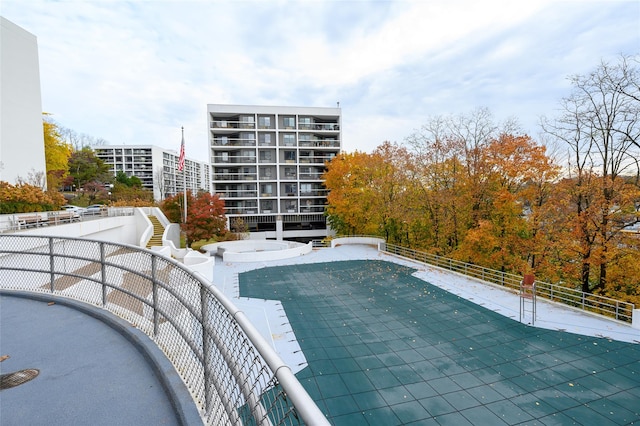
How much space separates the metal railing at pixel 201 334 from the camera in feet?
4.38

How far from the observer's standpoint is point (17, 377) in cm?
316

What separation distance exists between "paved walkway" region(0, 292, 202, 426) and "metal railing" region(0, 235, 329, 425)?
0.17m

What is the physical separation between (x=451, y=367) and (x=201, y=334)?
7.29 metres

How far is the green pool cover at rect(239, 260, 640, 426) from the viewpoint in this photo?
20.2ft

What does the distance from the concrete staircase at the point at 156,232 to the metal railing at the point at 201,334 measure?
1762 centimetres

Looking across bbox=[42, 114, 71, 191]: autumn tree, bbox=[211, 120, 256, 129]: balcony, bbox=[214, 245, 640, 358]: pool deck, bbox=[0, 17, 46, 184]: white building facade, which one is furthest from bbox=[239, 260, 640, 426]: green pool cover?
bbox=[42, 114, 71, 191]: autumn tree

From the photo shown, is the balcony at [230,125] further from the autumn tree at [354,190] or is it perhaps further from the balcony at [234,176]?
the autumn tree at [354,190]

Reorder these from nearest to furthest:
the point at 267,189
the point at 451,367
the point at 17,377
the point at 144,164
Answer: the point at 17,377, the point at 451,367, the point at 267,189, the point at 144,164

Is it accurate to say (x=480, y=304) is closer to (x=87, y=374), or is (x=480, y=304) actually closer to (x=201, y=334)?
(x=201, y=334)

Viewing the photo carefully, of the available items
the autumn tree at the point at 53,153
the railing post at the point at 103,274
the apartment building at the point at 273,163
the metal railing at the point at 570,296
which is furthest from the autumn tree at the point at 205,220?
the railing post at the point at 103,274

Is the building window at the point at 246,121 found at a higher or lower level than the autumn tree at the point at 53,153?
higher

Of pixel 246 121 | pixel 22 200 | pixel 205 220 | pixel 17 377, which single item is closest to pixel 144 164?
pixel 246 121

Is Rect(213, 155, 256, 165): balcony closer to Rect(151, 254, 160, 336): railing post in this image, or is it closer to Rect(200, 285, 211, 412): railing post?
Rect(151, 254, 160, 336): railing post

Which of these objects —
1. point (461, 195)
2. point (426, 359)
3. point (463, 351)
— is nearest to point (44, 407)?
point (426, 359)
